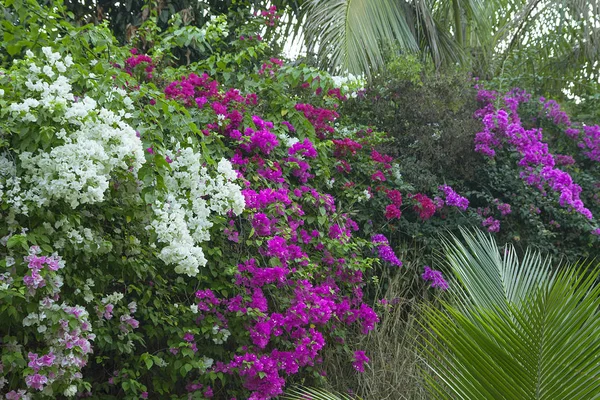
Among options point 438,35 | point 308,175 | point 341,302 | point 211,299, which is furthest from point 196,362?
point 438,35

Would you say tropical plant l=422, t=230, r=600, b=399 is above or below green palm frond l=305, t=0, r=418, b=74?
below

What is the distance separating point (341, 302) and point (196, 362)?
1.12 meters

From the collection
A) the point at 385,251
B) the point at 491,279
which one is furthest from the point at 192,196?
the point at 385,251

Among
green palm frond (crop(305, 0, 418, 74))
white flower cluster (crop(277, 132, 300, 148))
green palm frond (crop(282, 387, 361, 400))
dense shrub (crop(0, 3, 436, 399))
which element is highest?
green palm frond (crop(305, 0, 418, 74))

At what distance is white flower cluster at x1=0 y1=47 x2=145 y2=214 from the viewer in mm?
2744

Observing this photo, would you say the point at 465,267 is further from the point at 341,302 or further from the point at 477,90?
the point at 477,90

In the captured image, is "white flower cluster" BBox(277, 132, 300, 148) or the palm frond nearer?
the palm frond

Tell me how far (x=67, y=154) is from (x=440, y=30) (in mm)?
6478

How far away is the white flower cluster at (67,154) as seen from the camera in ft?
9.00

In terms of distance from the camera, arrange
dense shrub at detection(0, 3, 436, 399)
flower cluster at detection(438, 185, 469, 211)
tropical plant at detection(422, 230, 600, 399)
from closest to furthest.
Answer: tropical plant at detection(422, 230, 600, 399) → dense shrub at detection(0, 3, 436, 399) → flower cluster at detection(438, 185, 469, 211)

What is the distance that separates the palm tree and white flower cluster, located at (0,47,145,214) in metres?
4.09

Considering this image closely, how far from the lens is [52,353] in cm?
292

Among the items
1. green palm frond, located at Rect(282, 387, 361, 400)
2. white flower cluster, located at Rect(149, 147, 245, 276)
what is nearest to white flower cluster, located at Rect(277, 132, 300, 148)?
white flower cluster, located at Rect(149, 147, 245, 276)

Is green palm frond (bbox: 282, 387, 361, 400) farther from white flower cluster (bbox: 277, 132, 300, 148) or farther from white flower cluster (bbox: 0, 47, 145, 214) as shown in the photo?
white flower cluster (bbox: 277, 132, 300, 148)
